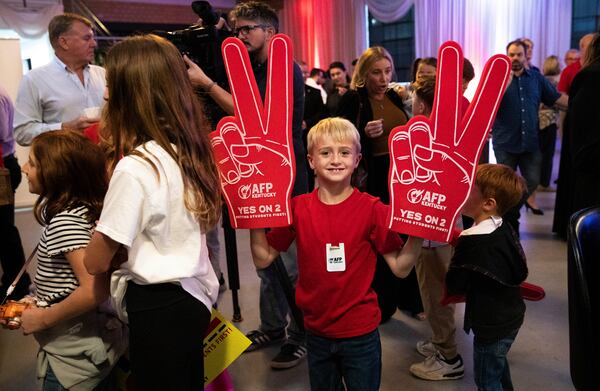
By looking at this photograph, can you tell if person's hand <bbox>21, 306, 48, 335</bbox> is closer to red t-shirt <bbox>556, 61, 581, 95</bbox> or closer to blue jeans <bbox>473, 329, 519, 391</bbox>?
blue jeans <bbox>473, 329, 519, 391</bbox>

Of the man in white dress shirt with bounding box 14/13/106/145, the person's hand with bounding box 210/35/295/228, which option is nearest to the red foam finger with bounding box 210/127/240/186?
the person's hand with bounding box 210/35/295/228

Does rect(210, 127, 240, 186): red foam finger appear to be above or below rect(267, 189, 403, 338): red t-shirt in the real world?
above

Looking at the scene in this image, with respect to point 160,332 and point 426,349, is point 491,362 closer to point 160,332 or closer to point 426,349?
point 426,349

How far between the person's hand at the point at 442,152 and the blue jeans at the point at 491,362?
1.84 ft

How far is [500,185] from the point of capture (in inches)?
55.3

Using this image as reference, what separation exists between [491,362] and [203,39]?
55.5 inches

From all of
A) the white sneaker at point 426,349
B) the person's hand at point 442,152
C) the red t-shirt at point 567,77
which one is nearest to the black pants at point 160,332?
the person's hand at point 442,152

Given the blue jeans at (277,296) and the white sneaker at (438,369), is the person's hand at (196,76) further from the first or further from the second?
the white sneaker at (438,369)

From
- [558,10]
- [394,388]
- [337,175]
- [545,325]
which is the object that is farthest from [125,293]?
[558,10]

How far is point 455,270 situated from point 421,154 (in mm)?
507

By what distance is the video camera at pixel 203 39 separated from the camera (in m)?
1.70

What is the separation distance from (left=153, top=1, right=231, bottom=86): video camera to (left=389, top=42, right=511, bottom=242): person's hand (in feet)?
3.03

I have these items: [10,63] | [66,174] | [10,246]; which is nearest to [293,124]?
[66,174]

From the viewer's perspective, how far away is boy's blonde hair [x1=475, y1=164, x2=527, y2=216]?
55.4 inches
